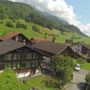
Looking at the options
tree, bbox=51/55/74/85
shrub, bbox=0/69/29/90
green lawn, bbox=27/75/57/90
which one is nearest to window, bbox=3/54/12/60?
green lawn, bbox=27/75/57/90

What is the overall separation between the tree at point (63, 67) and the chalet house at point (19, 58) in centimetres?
461

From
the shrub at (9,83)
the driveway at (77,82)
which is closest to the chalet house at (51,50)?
the driveway at (77,82)

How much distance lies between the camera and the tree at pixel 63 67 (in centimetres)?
5197

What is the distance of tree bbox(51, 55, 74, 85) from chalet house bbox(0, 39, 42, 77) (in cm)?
461

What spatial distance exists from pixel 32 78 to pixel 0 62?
826 cm

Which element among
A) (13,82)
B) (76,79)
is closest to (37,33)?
(76,79)

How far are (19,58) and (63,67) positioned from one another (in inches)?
376

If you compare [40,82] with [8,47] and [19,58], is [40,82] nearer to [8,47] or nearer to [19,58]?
[19,58]

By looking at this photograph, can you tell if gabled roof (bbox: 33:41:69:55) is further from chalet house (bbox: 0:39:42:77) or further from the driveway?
chalet house (bbox: 0:39:42:77)

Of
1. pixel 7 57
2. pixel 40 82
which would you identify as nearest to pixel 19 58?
pixel 7 57

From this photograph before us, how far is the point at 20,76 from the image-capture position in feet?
175

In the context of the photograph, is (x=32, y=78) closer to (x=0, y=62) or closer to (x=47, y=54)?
(x=0, y=62)

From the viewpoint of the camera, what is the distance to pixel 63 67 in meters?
52.4

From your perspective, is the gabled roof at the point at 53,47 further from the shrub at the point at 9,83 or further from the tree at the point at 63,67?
the shrub at the point at 9,83
